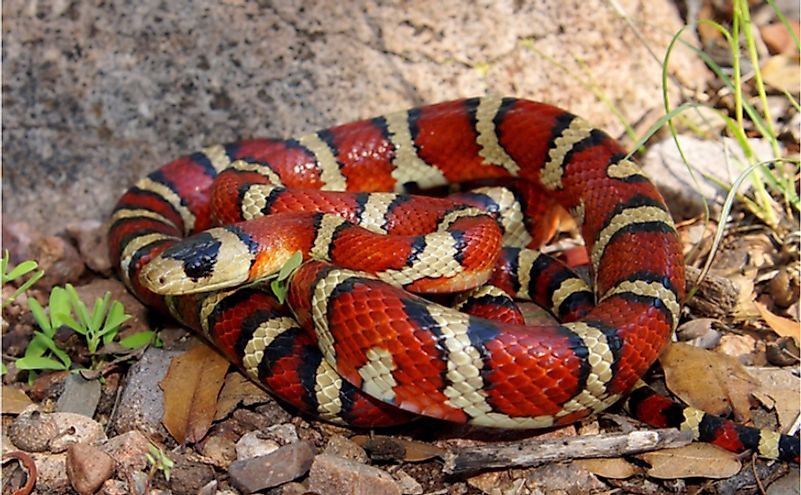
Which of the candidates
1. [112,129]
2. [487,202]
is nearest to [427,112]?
[487,202]

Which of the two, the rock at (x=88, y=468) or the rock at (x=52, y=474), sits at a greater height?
the rock at (x=88, y=468)

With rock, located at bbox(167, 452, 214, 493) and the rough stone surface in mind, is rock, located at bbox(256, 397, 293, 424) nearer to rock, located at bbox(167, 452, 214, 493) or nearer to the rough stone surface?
rock, located at bbox(167, 452, 214, 493)

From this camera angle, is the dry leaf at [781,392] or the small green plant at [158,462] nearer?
the small green plant at [158,462]

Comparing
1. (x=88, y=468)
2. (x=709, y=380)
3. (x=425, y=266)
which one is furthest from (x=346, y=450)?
(x=709, y=380)

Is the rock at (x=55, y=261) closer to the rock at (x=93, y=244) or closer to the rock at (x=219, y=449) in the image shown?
the rock at (x=93, y=244)

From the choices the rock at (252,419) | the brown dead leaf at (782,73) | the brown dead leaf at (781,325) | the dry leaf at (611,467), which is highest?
the brown dead leaf at (782,73)

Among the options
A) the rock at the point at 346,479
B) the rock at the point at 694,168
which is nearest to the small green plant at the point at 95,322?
the rock at the point at 346,479

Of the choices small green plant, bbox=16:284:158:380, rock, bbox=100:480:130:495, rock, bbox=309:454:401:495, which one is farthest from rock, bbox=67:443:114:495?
rock, bbox=309:454:401:495

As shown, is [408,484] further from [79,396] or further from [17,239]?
[17,239]
